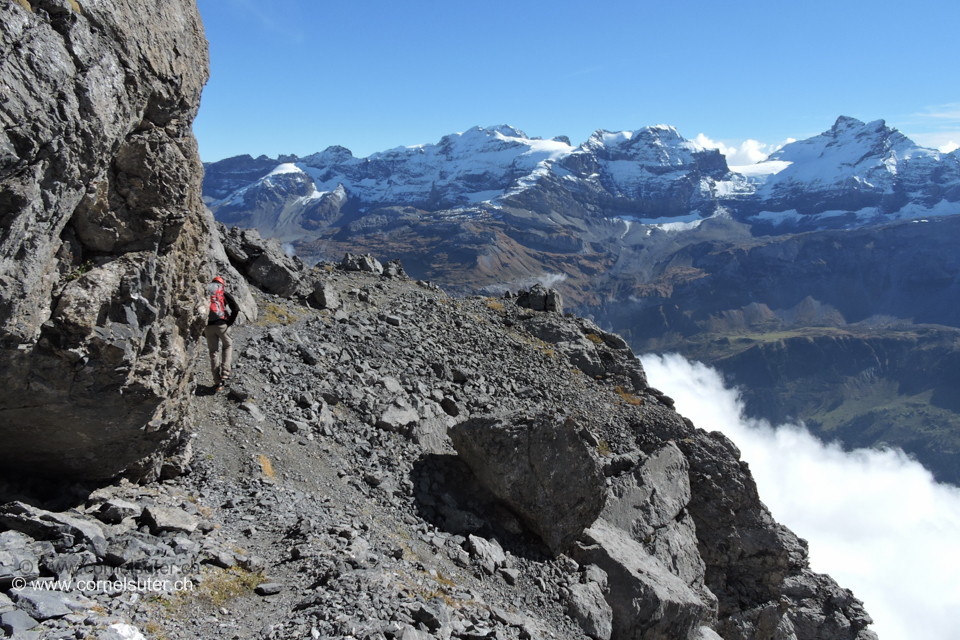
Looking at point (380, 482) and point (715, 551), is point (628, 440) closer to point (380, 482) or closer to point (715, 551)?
point (715, 551)

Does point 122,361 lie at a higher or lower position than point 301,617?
higher

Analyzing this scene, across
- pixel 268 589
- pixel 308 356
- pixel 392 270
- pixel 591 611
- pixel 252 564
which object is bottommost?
pixel 591 611

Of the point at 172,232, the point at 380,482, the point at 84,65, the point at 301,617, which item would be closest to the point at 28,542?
the point at 301,617

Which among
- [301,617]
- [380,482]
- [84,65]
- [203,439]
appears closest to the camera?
[84,65]

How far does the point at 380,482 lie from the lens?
18000mm

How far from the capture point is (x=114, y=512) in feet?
34.7

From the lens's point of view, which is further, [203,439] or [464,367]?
[464,367]

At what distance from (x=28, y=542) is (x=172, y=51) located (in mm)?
8875

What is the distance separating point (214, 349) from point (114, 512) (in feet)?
25.2

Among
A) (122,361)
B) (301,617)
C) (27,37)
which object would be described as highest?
(27,37)

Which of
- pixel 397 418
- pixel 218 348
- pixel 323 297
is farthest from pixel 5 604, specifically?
pixel 323 297

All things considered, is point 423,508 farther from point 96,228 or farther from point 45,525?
point 96,228

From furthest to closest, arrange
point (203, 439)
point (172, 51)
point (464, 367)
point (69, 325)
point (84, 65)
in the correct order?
point (464, 367) < point (203, 439) < point (172, 51) < point (69, 325) < point (84, 65)

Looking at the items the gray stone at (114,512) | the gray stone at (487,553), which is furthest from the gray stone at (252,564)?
the gray stone at (487,553)
